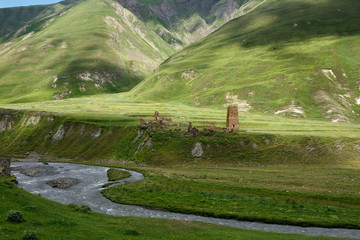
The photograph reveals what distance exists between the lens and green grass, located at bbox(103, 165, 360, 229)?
42781 millimetres

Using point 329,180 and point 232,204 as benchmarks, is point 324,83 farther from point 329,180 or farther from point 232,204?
point 232,204

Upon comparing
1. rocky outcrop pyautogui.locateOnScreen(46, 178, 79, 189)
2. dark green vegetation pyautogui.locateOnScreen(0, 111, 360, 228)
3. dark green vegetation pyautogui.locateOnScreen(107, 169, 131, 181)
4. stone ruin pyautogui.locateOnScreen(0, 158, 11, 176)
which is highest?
dark green vegetation pyautogui.locateOnScreen(0, 111, 360, 228)

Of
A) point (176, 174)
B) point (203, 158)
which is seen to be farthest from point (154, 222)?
point (203, 158)

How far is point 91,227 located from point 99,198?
1065 inches

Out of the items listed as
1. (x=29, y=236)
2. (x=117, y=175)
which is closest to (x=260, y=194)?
(x=117, y=175)

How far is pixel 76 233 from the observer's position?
25.5 m

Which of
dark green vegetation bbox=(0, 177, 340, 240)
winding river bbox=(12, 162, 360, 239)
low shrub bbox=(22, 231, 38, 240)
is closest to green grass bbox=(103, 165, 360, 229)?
winding river bbox=(12, 162, 360, 239)

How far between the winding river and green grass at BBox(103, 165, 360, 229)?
1.53 m

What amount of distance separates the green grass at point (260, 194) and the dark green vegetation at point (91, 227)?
27.5ft

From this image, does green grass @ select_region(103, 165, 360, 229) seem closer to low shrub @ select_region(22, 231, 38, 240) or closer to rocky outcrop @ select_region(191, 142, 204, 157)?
rocky outcrop @ select_region(191, 142, 204, 157)

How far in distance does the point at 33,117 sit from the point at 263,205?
A: 131634mm

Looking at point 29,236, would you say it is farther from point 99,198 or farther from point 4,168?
point 4,168

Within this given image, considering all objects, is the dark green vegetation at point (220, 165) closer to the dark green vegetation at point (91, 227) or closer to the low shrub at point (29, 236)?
the dark green vegetation at point (91, 227)

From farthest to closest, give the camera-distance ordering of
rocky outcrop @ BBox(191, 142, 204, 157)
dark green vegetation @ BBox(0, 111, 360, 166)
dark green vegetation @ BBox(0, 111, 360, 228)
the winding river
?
1. rocky outcrop @ BBox(191, 142, 204, 157)
2. dark green vegetation @ BBox(0, 111, 360, 166)
3. dark green vegetation @ BBox(0, 111, 360, 228)
4. the winding river
